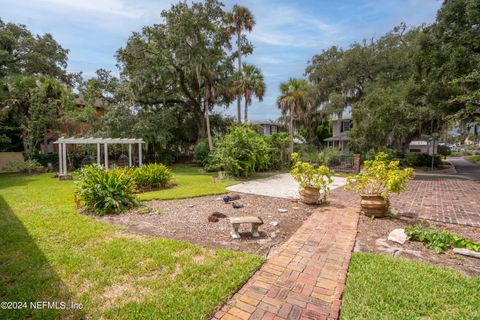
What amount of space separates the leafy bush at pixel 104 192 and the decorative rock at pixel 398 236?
6223 millimetres

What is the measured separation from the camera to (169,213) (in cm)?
622

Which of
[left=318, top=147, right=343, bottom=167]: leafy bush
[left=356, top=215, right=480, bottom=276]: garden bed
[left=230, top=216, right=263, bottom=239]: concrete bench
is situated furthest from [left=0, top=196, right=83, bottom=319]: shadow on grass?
[left=318, top=147, right=343, bottom=167]: leafy bush

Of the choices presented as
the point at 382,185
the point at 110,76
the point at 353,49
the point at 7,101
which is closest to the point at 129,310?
the point at 382,185

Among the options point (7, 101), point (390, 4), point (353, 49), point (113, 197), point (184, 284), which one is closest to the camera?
point (184, 284)

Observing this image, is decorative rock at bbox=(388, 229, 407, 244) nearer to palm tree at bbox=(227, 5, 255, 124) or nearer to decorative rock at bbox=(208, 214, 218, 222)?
decorative rock at bbox=(208, 214, 218, 222)

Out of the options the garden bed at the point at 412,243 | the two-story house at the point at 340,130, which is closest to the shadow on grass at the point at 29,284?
the garden bed at the point at 412,243

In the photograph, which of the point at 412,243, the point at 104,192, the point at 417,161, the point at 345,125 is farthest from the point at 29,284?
the point at 345,125

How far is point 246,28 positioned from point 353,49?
11192 mm

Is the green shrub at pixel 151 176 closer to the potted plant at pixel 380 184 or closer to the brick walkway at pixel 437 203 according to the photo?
the brick walkway at pixel 437 203

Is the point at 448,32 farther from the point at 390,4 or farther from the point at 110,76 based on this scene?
the point at 110,76

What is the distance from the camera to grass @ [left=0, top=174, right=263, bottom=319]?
8.43 feet

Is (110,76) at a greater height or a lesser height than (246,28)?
lesser

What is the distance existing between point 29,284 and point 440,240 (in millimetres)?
6200

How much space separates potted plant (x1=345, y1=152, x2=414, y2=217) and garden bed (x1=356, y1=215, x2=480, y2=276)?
28 centimetres
